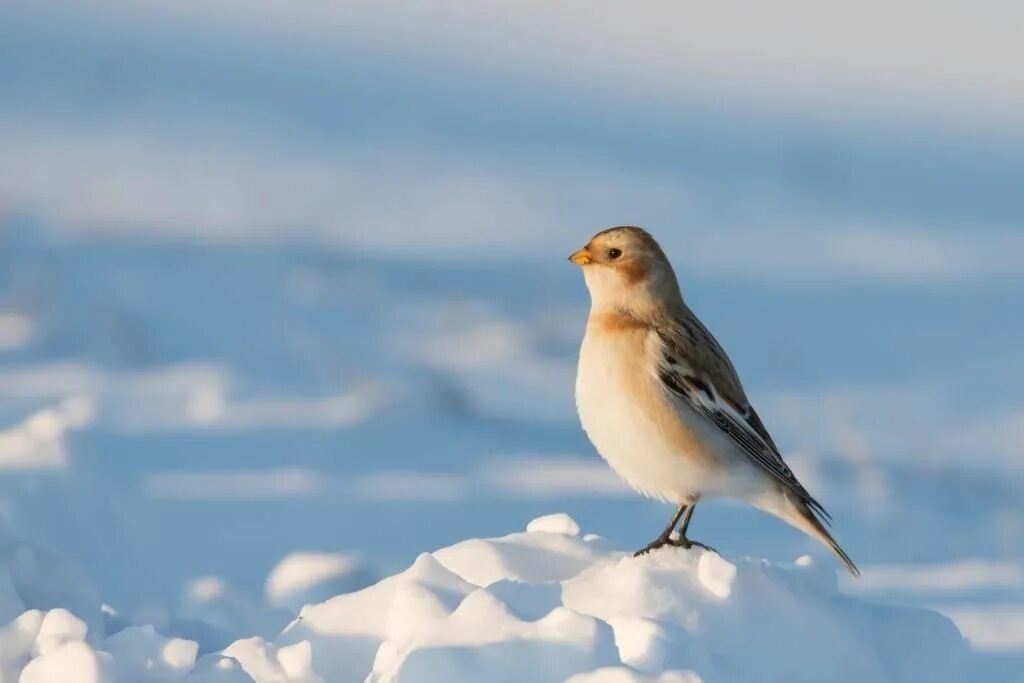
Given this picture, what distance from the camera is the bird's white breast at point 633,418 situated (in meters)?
5.41

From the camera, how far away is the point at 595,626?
12.8ft

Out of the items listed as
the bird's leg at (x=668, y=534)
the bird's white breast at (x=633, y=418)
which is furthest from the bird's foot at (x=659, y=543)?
the bird's white breast at (x=633, y=418)

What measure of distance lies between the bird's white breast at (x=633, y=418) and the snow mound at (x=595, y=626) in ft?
1.18

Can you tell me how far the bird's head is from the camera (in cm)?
555

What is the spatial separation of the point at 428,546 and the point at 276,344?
3.32m

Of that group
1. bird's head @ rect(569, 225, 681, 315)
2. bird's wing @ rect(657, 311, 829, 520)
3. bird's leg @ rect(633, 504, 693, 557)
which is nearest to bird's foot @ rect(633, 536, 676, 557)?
bird's leg @ rect(633, 504, 693, 557)

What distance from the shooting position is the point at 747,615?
450 centimetres

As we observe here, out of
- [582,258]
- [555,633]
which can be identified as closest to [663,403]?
[582,258]

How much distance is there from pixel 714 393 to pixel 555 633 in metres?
1.72

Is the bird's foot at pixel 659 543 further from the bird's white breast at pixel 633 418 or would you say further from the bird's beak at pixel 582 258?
the bird's beak at pixel 582 258

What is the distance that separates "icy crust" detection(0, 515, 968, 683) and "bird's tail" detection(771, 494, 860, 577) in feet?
2.20

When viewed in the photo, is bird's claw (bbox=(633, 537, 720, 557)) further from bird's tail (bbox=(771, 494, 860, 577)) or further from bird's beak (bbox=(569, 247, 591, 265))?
bird's beak (bbox=(569, 247, 591, 265))

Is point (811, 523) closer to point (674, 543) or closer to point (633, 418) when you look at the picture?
point (674, 543)

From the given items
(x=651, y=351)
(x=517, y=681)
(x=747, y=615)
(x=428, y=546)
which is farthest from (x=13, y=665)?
(x=428, y=546)
